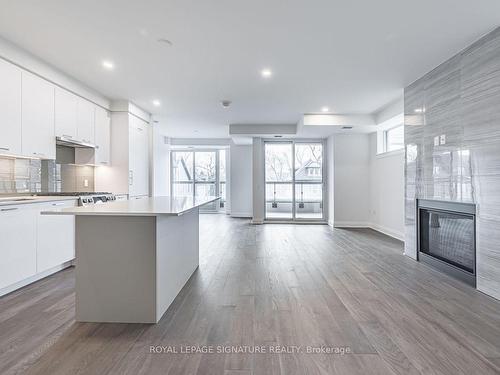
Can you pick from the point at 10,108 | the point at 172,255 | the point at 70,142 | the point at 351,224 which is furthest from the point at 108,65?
the point at 351,224

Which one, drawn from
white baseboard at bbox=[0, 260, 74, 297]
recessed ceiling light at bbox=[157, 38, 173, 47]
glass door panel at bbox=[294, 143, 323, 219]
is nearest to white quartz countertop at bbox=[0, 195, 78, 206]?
white baseboard at bbox=[0, 260, 74, 297]

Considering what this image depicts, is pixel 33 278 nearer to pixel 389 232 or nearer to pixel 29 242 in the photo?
pixel 29 242

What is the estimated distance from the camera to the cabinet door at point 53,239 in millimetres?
3170

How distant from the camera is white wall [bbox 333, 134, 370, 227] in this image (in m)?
7.13

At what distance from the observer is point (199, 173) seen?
10359 millimetres

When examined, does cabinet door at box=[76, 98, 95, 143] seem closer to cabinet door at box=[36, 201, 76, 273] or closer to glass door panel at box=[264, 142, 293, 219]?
cabinet door at box=[36, 201, 76, 273]

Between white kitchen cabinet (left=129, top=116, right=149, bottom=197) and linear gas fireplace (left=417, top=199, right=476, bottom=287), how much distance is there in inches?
187

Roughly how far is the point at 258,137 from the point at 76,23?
531 centimetres

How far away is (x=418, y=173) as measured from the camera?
403cm

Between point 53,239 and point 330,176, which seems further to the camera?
point 330,176

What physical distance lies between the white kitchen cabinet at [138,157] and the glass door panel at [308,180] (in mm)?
4001

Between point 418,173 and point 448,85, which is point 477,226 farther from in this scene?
point 448,85

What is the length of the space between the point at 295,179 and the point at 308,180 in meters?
0.37

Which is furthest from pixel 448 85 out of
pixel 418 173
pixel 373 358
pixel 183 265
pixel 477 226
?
pixel 183 265
